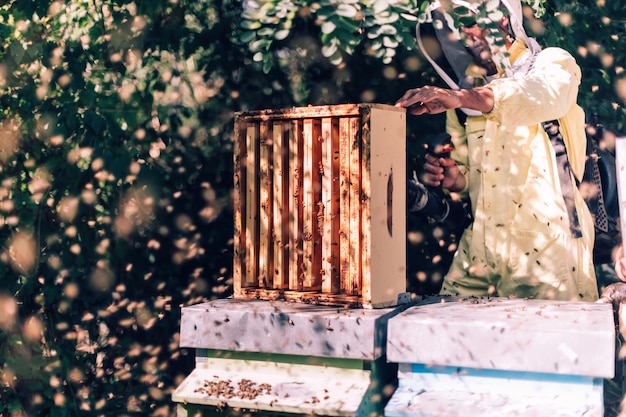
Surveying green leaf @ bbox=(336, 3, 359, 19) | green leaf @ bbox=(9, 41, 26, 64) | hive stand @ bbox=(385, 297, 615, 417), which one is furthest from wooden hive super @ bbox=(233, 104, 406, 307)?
green leaf @ bbox=(9, 41, 26, 64)

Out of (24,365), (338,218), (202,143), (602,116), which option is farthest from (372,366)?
(602,116)

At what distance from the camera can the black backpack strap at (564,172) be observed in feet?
13.8

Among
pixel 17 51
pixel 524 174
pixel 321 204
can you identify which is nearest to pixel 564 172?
pixel 524 174

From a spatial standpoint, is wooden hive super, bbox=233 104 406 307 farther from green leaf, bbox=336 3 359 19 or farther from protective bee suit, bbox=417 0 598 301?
protective bee suit, bbox=417 0 598 301

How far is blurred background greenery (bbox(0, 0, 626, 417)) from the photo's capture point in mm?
4883

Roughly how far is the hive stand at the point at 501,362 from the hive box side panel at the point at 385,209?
0.85ft

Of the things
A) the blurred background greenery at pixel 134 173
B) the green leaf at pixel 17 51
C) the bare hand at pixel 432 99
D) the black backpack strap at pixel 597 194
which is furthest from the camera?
the blurred background greenery at pixel 134 173

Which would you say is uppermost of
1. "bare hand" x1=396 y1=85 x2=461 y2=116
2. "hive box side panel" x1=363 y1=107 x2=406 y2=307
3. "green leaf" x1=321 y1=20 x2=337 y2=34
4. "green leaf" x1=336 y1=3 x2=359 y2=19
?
"green leaf" x1=336 y1=3 x2=359 y2=19

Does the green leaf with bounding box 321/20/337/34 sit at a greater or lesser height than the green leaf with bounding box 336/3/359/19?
lesser

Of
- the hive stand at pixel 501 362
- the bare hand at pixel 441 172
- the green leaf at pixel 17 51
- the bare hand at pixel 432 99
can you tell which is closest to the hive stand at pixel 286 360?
the hive stand at pixel 501 362

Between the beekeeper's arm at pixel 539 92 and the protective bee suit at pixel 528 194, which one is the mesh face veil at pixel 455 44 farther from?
the beekeeper's arm at pixel 539 92

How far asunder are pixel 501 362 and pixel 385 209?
0.88 metres

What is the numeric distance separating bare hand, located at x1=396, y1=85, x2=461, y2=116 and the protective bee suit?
491mm

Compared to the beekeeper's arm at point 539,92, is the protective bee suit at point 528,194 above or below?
below
